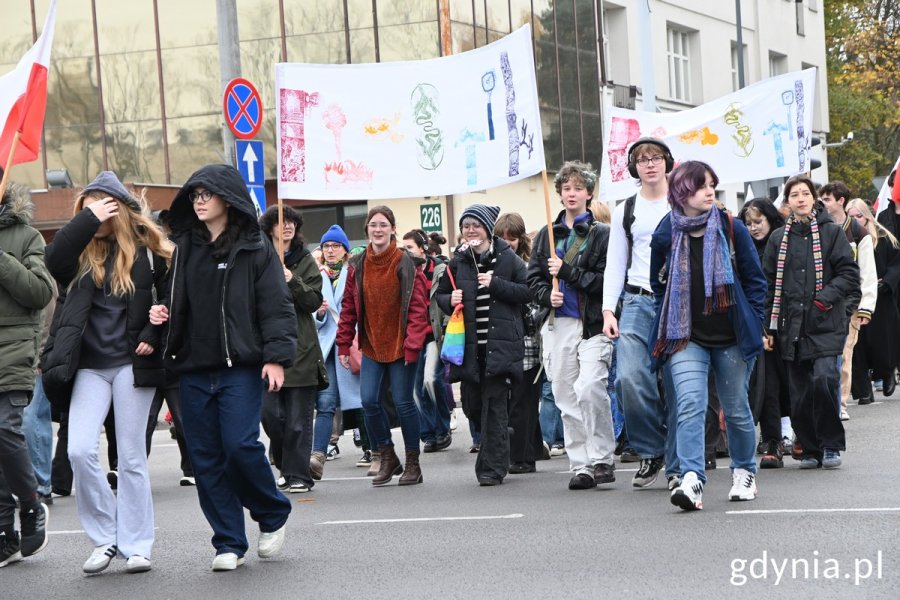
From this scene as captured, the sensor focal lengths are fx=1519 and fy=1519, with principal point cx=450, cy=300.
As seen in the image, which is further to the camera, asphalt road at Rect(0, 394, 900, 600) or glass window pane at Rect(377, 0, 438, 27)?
glass window pane at Rect(377, 0, 438, 27)

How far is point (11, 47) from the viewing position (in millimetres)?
34562

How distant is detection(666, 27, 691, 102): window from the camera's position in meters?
41.0

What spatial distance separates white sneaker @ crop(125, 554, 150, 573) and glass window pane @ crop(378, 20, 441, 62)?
85.8 ft

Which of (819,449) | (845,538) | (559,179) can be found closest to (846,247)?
(819,449)

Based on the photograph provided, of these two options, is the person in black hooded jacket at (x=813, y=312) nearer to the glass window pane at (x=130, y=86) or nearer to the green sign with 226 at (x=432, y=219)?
the green sign with 226 at (x=432, y=219)

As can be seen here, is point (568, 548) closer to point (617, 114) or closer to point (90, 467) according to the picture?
point (90, 467)

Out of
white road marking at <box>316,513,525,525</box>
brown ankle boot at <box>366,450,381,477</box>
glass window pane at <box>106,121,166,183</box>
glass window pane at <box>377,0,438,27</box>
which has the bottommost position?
brown ankle boot at <box>366,450,381,477</box>

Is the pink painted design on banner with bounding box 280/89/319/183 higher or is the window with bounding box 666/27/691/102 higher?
the window with bounding box 666/27/691/102

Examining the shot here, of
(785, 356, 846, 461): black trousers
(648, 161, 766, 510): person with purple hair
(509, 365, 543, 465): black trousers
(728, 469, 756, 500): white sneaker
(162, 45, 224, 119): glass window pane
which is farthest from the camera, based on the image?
(162, 45, 224, 119): glass window pane

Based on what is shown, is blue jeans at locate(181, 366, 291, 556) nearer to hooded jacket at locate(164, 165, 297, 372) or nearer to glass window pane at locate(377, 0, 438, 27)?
hooded jacket at locate(164, 165, 297, 372)

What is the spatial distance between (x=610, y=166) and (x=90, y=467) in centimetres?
788

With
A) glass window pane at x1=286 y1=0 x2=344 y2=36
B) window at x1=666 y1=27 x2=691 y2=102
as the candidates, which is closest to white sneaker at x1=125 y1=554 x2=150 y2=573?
glass window pane at x1=286 y1=0 x2=344 y2=36

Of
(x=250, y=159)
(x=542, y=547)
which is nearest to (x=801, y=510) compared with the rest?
(x=542, y=547)

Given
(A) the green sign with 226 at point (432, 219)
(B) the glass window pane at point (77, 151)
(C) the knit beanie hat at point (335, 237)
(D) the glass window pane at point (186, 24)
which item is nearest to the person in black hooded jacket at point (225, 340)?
(C) the knit beanie hat at point (335, 237)
